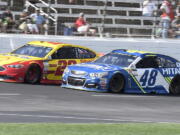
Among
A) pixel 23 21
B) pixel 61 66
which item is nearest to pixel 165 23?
pixel 23 21

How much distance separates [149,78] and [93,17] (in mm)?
6771

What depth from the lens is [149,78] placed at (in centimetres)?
1878

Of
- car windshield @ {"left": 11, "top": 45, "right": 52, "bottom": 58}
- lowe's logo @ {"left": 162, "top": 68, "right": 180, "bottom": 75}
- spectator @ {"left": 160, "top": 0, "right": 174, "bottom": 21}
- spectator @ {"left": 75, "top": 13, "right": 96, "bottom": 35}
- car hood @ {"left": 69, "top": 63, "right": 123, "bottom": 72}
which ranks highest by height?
spectator @ {"left": 160, "top": 0, "right": 174, "bottom": 21}

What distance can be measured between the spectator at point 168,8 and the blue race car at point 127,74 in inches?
239

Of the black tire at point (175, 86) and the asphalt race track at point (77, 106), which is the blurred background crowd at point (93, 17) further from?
the black tire at point (175, 86)

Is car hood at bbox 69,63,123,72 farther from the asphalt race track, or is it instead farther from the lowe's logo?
the lowe's logo

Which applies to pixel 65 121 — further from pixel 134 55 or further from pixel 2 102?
pixel 134 55

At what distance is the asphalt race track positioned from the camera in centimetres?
1250

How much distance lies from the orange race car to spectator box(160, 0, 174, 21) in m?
5.37

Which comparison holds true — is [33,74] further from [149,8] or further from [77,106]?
[149,8]

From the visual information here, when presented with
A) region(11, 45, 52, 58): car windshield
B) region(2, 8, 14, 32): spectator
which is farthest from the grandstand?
region(11, 45, 52, 58): car windshield

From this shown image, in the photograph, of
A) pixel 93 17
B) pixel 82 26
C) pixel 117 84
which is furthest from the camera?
pixel 93 17

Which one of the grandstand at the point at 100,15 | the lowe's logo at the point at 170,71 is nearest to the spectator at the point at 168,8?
the grandstand at the point at 100,15

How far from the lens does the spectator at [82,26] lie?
24.5 m
